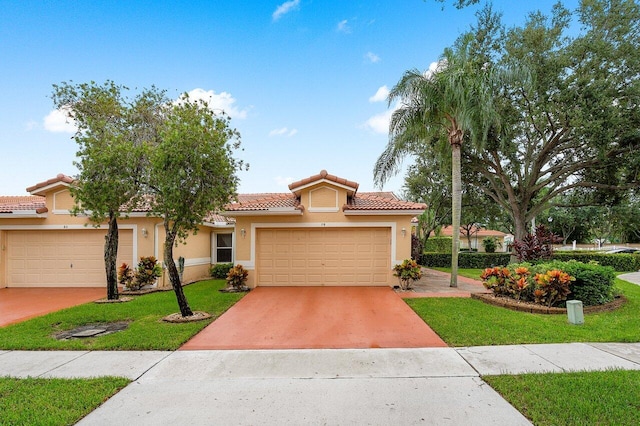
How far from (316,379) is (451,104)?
10209 mm

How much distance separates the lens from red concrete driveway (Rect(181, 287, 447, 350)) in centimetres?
599

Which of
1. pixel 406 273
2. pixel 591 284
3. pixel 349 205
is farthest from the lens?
pixel 349 205

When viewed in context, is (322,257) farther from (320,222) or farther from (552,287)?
(552,287)

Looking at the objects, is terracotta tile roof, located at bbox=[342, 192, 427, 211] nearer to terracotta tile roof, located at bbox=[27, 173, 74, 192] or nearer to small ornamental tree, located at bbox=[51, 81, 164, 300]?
small ornamental tree, located at bbox=[51, 81, 164, 300]

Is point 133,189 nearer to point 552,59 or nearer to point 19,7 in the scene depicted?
point 19,7

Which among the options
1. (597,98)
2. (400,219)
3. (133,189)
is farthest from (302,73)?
(597,98)

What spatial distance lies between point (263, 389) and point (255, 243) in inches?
314

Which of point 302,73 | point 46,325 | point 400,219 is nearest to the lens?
point 46,325

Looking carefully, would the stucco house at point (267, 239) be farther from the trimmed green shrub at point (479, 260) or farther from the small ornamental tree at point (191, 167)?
the trimmed green shrub at point (479, 260)

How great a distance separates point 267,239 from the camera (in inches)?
474

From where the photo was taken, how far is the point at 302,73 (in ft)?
46.1

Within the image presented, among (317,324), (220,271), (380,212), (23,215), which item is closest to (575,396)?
(317,324)

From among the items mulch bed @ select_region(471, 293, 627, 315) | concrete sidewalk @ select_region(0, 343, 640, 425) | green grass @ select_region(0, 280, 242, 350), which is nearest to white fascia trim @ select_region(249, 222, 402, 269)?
green grass @ select_region(0, 280, 242, 350)

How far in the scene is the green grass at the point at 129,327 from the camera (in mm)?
5763
